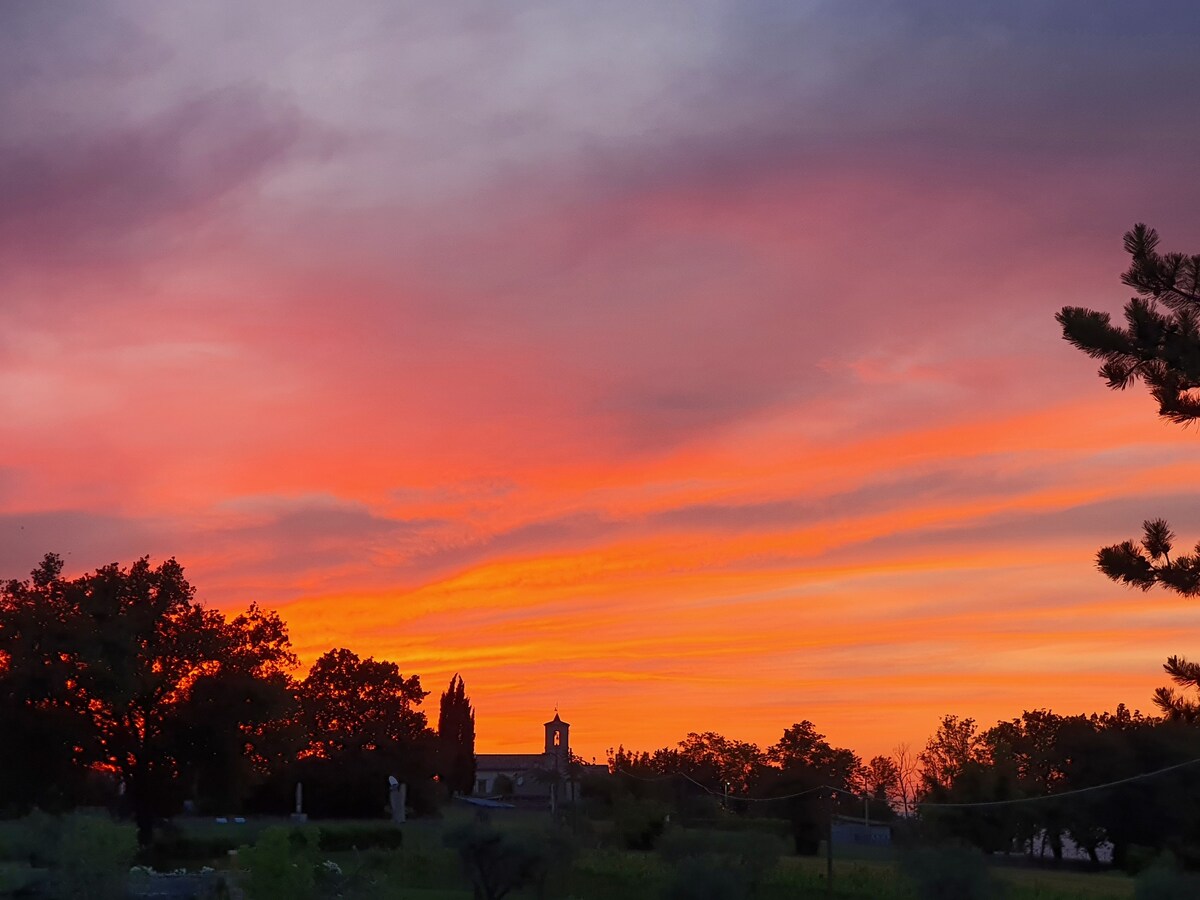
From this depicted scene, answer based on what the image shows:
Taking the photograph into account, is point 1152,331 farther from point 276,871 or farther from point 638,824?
point 638,824

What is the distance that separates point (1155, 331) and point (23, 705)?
33.3 metres

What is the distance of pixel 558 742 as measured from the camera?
4931 cm

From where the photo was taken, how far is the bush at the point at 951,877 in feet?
71.5

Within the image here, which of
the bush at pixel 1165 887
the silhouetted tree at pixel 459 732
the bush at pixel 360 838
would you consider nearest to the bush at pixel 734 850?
the bush at pixel 1165 887

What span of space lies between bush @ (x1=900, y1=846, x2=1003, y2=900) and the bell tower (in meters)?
26.2

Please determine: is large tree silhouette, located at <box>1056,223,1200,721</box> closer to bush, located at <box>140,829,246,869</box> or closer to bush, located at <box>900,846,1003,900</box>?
bush, located at <box>900,846,1003,900</box>

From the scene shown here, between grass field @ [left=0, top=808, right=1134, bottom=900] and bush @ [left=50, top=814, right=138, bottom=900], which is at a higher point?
bush @ [left=50, top=814, right=138, bottom=900]

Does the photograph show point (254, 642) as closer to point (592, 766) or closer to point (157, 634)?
point (157, 634)

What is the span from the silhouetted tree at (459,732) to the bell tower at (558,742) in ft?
123

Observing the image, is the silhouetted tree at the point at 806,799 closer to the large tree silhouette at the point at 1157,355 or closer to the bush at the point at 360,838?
the bush at the point at 360,838

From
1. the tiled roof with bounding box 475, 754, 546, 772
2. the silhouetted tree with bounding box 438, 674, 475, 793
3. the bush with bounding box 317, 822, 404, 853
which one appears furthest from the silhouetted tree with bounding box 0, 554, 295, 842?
the tiled roof with bounding box 475, 754, 546, 772

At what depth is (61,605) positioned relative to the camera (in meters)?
40.6

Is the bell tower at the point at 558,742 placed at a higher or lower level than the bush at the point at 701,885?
higher

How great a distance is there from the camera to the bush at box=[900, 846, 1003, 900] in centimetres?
2178
